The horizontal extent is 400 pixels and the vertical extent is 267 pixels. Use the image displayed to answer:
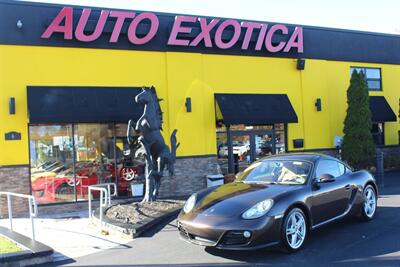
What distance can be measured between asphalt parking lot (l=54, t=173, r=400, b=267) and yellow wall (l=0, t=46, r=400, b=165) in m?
6.94

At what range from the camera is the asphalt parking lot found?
6113mm

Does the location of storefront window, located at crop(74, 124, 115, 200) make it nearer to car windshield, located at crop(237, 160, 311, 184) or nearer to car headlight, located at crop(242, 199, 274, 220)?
car windshield, located at crop(237, 160, 311, 184)

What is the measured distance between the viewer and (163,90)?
49.8 feet

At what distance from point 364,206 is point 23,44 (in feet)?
33.6

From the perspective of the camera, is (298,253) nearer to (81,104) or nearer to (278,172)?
(278,172)

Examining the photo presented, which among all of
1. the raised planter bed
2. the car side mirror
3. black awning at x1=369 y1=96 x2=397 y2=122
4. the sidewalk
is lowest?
the sidewalk

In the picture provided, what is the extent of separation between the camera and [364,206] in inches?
329

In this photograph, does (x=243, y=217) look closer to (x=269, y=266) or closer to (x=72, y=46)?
(x=269, y=266)

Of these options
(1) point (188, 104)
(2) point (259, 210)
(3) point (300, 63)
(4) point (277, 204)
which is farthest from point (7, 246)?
(3) point (300, 63)

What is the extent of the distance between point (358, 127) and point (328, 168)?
11.0m

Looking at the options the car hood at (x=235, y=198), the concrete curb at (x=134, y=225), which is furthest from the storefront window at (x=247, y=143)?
the car hood at (x=235, y=198)

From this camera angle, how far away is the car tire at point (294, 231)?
634 centimetres

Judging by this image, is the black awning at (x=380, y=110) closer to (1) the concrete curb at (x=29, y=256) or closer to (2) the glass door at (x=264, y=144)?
(2) the glass door at (x=264, y=144)

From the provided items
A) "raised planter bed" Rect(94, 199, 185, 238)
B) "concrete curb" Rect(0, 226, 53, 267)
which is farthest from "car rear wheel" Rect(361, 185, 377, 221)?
"concrete curb" Rect(0, 226, 53, 267)
